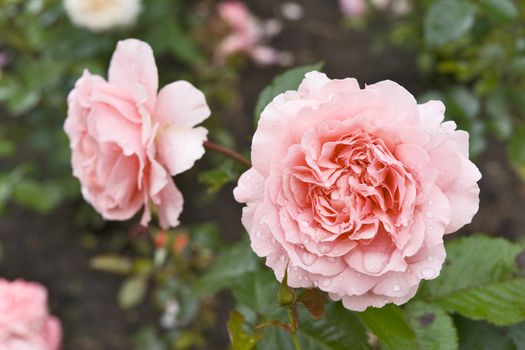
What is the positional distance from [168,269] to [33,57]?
79 centimetres

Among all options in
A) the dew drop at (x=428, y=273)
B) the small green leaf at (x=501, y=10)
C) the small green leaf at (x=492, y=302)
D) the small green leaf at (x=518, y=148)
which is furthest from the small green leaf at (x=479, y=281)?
the small green leaf at (x=518, y=148)

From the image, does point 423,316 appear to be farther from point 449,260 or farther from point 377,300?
point 377,300

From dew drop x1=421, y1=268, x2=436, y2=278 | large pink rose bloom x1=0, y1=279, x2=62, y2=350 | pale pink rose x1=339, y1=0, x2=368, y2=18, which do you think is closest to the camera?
dew drop x1=421, y1=268, x2=436, y2=278

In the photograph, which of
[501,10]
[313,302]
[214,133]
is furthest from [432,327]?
[214,133]

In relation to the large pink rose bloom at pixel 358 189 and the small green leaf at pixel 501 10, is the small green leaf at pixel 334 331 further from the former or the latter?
the small green leaf at pixel 501 10

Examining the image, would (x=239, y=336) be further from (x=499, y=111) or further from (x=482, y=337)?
(x=499, y=111)

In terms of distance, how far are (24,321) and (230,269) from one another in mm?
428

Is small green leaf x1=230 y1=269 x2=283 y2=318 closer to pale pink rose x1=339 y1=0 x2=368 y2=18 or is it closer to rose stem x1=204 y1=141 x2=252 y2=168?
rose stem x1=204 y1=141 x2=252 y2=168

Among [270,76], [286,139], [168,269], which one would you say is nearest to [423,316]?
[286,139]

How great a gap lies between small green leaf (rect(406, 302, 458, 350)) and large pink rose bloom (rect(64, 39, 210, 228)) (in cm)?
33

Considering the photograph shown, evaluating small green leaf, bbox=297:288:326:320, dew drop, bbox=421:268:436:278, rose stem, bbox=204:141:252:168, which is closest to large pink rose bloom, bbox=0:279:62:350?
rose stem, bbox=204:141:252:168

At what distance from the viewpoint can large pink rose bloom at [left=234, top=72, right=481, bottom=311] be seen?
0.59 metres

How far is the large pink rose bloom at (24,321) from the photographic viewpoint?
1.15 metres

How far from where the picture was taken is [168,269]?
175 cm
